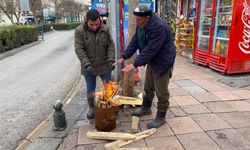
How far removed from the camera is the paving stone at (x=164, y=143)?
2.97 meters

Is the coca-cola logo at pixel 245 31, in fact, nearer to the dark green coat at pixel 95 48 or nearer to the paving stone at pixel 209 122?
the paving stone at pixel 209 122

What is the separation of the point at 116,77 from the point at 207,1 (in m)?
3.99

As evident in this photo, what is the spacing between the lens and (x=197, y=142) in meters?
3.06

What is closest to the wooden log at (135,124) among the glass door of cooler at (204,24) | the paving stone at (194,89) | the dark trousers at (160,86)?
the dark trousers at (160,86)

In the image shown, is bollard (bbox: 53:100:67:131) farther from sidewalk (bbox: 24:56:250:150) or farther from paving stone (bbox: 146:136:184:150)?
paving stone (bbox: 146:136:184:150)

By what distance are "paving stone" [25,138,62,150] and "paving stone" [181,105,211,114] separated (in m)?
2.20

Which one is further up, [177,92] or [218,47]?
[218,47]

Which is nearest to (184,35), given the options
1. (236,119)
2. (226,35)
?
(226,35)

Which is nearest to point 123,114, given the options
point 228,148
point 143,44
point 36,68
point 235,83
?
point 143,44

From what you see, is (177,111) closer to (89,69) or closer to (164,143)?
(164,143)

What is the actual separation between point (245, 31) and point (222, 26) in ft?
2.39

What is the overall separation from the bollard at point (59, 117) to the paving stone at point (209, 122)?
212 cm

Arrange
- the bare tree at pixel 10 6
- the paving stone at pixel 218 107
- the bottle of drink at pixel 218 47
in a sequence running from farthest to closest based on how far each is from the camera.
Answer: the bare tree at pixel 10 6
the bottle of drink at pixel 218 47
the paving stone at pixel 218 107

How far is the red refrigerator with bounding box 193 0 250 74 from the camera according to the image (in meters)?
5.77
